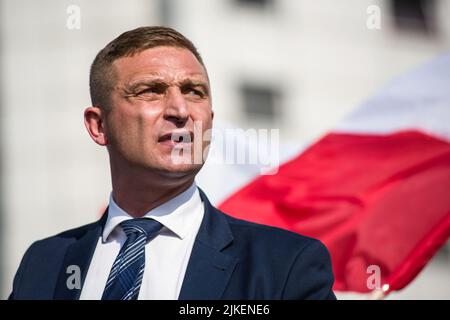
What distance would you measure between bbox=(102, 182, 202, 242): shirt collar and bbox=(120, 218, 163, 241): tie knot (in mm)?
22

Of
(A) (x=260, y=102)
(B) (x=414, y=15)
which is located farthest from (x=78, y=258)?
(B) (x=414, y=15)

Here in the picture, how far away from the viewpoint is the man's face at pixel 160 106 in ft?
13.7

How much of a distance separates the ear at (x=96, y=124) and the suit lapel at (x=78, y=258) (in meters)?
0.32

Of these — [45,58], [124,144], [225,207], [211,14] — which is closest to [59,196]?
[45,58]

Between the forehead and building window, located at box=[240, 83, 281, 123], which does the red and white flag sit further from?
building window, located at box=[240, 83, 281, 123]

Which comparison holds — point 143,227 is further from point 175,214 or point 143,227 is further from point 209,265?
point 209,265

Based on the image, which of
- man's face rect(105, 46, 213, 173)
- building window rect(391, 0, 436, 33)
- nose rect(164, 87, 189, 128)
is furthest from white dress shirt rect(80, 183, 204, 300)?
building window rect(391, 0, 436, 33)

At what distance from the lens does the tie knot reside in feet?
14.0

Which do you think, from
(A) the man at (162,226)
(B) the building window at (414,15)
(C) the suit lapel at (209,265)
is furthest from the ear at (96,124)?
(B) the building window at (414,15)

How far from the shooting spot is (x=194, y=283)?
157 inches

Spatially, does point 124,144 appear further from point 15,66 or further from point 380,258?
point 15,66

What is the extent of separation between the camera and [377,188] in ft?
22.6

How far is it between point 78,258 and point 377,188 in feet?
9.63

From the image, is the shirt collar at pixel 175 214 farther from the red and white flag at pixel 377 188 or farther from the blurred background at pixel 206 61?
the blurred background at pixel 206 61
